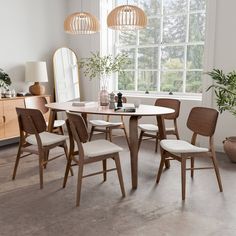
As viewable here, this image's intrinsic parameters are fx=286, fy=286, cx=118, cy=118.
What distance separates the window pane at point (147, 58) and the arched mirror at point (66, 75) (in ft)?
4.40

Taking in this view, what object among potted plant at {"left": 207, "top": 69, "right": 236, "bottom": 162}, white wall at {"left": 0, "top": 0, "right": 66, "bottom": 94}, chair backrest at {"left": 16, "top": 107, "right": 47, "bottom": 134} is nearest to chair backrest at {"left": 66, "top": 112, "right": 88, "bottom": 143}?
chair backrest at {"left": 16, "top": 107, "right": 47, "bottom": 134}

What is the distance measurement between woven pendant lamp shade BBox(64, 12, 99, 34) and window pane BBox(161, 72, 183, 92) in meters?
1.83

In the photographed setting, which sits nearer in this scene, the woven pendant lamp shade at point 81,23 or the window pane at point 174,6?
the woven pendant lamp shade at point 81,23

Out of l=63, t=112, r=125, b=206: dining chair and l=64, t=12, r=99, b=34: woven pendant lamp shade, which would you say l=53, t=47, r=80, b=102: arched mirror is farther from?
l=63, t=112, r=125, b=206: dining chair

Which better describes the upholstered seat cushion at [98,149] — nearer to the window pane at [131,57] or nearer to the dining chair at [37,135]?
the dining chair at [37,135]

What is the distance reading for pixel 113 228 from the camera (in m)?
2.29

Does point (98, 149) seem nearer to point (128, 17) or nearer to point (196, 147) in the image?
point (196, 147)

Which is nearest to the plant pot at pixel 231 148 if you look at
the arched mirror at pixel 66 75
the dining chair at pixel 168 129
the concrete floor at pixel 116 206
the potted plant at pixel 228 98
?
the potted plant at pixel 228 98

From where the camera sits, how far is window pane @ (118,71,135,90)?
224 inches

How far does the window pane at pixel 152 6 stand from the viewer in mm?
5176

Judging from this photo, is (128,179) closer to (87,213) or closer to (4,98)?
(87,213)

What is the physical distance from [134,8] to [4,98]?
251cm

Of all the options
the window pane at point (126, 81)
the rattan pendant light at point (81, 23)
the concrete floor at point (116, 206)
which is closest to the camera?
the concrete floor at point (116, 206)

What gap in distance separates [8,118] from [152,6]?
3.22 meters
